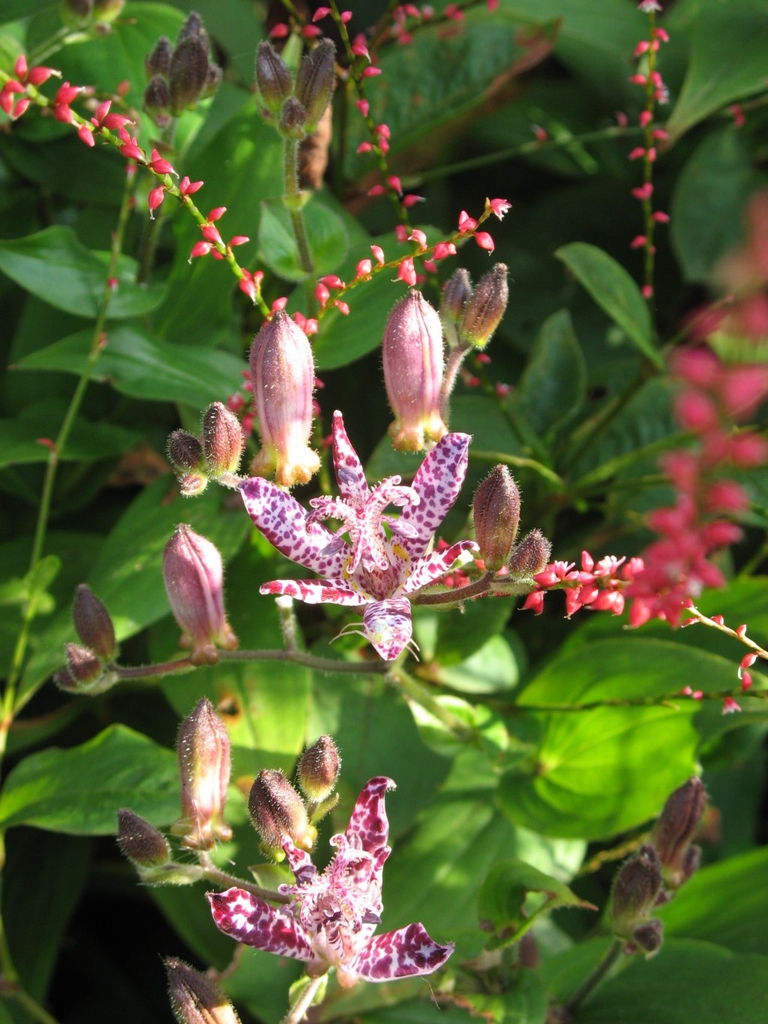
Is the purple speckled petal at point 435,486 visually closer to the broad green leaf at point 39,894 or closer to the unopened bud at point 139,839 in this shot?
the unopened bud at point 139,839

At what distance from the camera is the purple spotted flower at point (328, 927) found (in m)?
0.59

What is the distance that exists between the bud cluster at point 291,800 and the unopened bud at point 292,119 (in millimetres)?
411

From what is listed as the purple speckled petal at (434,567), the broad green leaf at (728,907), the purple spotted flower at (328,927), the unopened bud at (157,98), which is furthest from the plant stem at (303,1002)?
the unopened bud at (157,98)

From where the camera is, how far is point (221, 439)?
0.61 meters

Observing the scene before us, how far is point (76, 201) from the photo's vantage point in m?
1.09

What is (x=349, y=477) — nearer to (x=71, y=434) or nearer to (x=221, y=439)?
(x=221, y=439)

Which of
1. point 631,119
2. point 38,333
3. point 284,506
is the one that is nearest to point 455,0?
point 631,119

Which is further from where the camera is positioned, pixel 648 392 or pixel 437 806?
pixel 648 392

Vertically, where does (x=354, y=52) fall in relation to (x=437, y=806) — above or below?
above

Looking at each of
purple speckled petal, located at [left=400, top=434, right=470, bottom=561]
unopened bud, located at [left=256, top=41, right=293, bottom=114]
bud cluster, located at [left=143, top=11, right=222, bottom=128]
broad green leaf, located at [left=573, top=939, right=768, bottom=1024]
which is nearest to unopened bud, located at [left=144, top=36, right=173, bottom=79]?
bud cluster, located at [left=143, top=11, right=222, bottom=128]

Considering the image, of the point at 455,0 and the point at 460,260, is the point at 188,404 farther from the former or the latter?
the point at 455,0

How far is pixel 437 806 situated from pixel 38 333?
0.56 meters

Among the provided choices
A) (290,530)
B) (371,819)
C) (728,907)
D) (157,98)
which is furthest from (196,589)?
(728,907)

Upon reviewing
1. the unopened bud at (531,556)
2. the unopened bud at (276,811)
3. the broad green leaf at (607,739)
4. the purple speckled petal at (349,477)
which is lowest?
the broad green leaf at (607,739)
